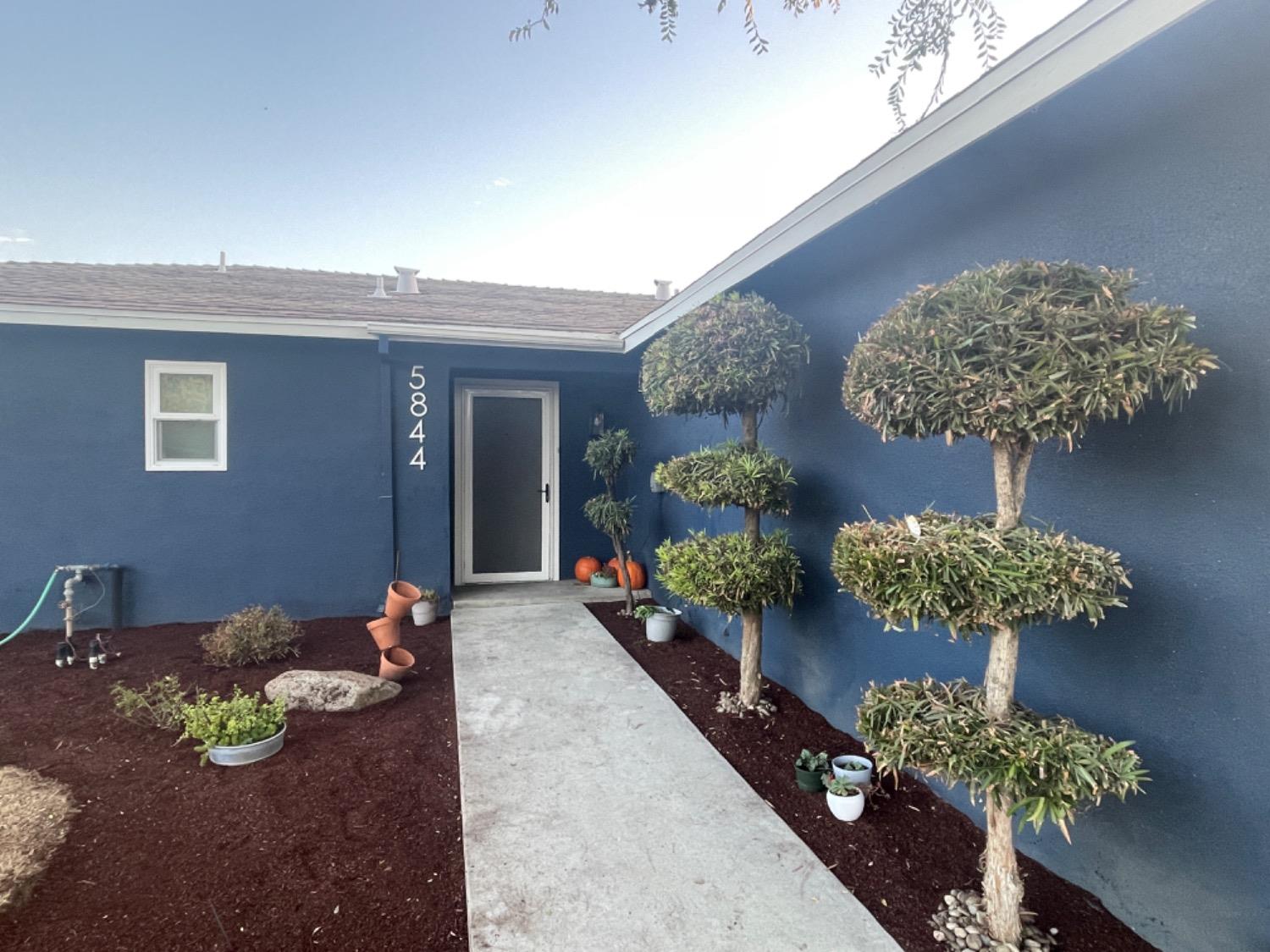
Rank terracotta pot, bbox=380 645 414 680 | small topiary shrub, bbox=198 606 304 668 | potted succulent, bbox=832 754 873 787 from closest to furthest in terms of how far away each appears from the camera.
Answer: potted succulent, bbox=832 754 873 787 → terracotta pot, bbox=380 645 414 680 → small topiary shrub, bbox=198 606 304 668

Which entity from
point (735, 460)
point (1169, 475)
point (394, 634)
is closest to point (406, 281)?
point (394, 634)

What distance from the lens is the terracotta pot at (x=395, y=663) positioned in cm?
420

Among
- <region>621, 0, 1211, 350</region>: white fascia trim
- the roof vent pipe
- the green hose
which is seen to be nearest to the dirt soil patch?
the green hose

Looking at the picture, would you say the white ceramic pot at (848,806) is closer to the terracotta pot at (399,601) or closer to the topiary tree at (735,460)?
the topiary tree at (735,460)

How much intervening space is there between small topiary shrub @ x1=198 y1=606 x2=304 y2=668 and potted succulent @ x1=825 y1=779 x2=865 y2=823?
13.0ft

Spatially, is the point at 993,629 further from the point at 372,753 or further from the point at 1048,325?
the point at 372,753

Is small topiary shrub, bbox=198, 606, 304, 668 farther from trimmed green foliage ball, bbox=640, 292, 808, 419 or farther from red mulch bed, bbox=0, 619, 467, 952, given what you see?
trimmed green foliage ball, bbox=640, 292, 808, 419

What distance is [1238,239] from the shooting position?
1.71 m

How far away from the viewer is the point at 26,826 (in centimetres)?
249

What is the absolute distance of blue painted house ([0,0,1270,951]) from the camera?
1721 mm

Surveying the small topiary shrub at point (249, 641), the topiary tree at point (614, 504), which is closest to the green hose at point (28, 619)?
the small topiary shrub at point (249, 641)

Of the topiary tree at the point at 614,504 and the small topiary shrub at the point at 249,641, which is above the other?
the topiary tree at the point at 614,504

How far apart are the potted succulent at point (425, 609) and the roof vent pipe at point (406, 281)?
3.66 meters

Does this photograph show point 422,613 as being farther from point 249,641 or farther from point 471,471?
point 471,471
